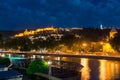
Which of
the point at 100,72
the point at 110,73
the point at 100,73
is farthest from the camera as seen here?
the point at 100,72

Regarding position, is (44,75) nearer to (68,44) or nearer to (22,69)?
(22,69)

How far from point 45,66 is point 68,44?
11316 cm

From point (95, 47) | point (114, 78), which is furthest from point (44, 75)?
point (95, 47)

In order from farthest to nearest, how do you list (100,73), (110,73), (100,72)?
(100,72) < (100,73) < (110,73)

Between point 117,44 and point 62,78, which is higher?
point 117,44

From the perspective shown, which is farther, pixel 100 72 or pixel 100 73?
pixel 100 72

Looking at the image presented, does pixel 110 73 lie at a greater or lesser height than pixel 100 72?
lesser

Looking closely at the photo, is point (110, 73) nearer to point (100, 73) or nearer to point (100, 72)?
point (100, 73)

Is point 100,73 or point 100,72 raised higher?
point 100,72

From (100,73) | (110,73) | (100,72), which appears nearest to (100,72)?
(100,72)

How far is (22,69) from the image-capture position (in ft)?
203

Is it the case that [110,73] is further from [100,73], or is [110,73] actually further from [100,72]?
[100,72]

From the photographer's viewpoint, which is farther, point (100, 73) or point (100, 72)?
point (100, 72)

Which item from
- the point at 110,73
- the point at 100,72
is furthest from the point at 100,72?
the point at 110,73
